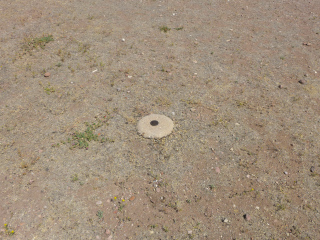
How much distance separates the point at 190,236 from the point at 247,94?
3.66 meters

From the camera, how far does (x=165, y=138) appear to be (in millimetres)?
5012

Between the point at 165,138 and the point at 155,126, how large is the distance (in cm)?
36

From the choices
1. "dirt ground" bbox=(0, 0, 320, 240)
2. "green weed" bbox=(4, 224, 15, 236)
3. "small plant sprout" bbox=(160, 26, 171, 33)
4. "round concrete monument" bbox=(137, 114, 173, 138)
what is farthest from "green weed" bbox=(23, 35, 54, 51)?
"green weed" bbox=(4, 224, 15, 236)

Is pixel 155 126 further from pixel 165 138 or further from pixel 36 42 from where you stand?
pixel 36 42

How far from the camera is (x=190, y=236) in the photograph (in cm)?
365

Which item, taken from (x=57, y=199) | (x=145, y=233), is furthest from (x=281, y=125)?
(x=57, y=199)

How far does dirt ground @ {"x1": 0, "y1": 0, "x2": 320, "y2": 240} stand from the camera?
152 inches

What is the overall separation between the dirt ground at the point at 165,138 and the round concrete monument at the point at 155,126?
0.14 m

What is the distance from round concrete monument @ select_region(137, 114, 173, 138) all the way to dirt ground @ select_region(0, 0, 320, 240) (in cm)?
14

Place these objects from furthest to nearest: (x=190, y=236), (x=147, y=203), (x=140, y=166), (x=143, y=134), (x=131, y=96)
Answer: (x=131, y=96)
(x=143, y=134)
(x=140, y=166)
(x=147, y=203)
(x=190, y=236)

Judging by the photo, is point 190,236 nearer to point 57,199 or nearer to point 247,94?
point 57,199

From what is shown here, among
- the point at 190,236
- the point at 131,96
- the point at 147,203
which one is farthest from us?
the point at 131,96

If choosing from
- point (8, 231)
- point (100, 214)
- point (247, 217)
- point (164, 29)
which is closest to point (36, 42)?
point (164, 29)

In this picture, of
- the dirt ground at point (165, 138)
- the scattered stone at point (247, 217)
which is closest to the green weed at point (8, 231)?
the dirt ground at point (165, 138)
